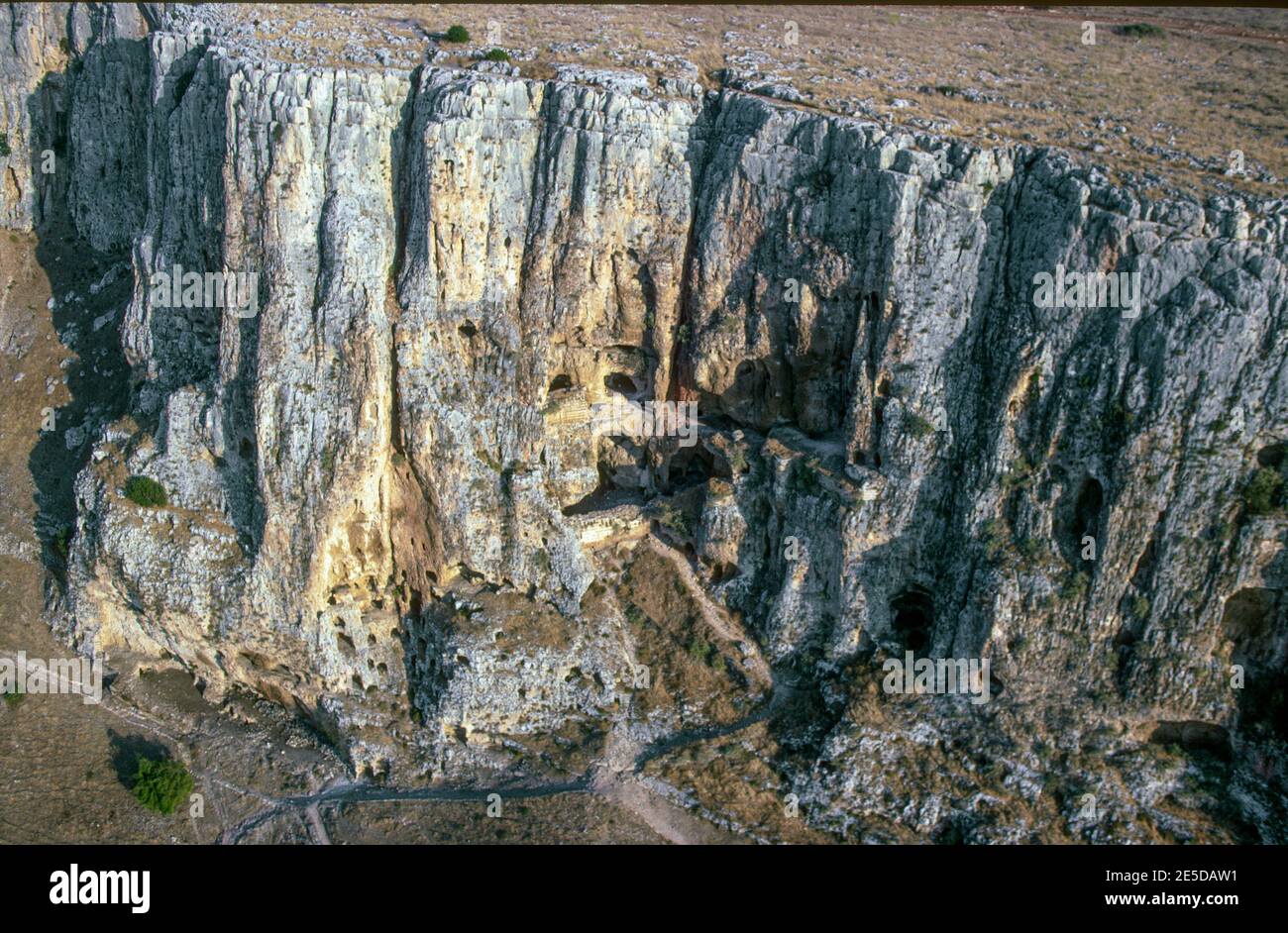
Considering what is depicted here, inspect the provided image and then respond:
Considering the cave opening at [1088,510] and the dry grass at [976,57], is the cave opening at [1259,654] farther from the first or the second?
the dry grass at [976,57]

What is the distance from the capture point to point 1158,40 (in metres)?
47.7

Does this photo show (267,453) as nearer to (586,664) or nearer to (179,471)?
(179,471)

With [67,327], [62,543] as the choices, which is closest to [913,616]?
[62,543]

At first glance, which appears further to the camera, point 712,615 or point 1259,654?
point 712,615

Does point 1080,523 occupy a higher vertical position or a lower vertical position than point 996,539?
higher

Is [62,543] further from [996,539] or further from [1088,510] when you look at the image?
[1088,510]

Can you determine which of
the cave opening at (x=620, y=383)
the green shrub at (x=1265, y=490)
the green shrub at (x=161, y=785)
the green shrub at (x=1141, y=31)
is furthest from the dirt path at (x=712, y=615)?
the green shrub at (x=1141, y=31)

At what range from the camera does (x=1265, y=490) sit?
31484mm

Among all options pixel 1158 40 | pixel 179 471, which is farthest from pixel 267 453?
pixel 1158 40

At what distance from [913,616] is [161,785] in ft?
89.3

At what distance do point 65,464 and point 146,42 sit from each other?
1870 centimetres

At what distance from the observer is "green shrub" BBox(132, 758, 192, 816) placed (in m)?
37.1

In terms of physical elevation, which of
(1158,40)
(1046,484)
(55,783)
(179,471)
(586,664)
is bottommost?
(55,783)

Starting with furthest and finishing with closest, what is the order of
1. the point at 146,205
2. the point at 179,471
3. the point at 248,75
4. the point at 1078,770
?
the point at 146,205
the point at 179,471
the point at 248,75
the point at 1078,770
